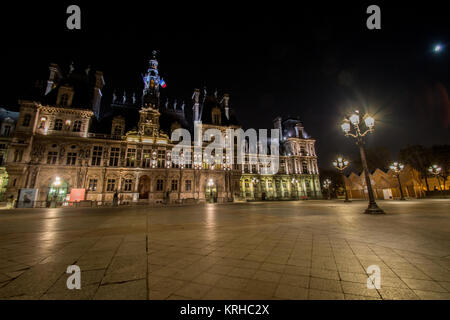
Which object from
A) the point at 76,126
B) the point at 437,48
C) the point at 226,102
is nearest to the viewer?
the point at 437,48

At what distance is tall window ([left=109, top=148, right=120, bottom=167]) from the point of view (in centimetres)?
2716

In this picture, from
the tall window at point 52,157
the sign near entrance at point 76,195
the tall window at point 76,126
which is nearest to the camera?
the sign near entrance at point 76,195

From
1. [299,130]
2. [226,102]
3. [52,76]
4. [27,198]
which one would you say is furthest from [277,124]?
[27,198]

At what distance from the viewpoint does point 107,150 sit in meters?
27.2

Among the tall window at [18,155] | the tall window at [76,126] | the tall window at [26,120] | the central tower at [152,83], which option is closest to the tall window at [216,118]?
the central tower at [152,83]

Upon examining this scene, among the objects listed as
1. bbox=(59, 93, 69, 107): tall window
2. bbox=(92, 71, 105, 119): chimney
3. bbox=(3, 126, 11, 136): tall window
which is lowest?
bbox=(3, 126, 11, 136): tall window

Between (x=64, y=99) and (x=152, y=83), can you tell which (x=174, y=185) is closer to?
(x=64, y=99)

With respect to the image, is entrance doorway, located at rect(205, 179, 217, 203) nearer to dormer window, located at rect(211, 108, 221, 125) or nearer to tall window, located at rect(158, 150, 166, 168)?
tall window, located at rect(158, 150, 166, 168)

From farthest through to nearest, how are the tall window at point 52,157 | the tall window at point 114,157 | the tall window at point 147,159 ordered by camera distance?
1. the tall window at point 147,159
2. the tall window at point 114,157
3. the tall window at point 52,157

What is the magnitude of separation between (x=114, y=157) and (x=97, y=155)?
2.24 metres

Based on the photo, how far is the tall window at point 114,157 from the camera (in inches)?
1069

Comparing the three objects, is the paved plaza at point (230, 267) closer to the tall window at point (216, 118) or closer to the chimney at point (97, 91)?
the tall window at point (216, 118)

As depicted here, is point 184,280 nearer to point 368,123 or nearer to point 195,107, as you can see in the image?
point 368,123

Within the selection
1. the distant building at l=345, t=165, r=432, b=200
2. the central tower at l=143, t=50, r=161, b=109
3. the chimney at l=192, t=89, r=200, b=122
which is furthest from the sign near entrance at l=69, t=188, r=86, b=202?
the distant building at l=345, t=165, r=432, b=200
